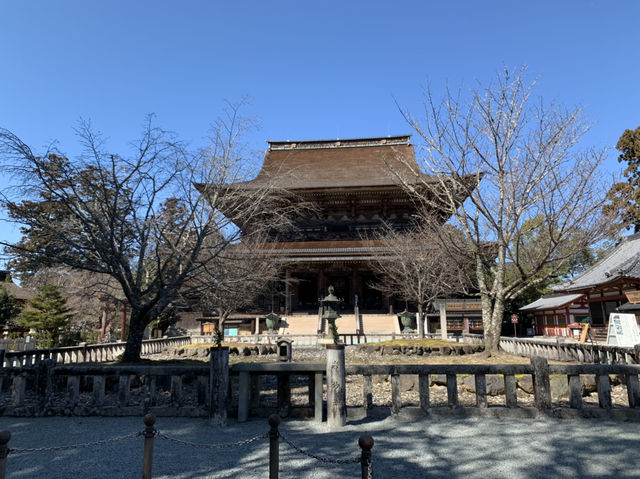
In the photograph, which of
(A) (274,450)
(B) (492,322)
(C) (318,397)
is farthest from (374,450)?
(B) (492,322)

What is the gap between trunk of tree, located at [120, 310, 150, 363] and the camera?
29.1 feet

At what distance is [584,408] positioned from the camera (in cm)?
590

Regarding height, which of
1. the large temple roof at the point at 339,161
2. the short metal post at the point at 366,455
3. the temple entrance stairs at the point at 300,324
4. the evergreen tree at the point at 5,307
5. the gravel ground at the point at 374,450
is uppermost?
the large temple roof at the point at 339,161

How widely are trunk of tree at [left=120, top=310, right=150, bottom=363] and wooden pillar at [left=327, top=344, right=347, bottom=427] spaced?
529cm

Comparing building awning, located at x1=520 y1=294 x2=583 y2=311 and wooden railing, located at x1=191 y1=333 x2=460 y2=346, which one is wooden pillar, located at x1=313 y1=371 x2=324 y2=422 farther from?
building awning, located at x1=520 y1=294 x2=583 y2=311

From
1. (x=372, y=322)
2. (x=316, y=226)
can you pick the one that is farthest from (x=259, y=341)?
(x=316, y=226)

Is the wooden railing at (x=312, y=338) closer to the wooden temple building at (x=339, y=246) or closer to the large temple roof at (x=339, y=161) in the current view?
the wooden temple building at (x=339, y=246)

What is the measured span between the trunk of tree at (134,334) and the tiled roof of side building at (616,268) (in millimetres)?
19384

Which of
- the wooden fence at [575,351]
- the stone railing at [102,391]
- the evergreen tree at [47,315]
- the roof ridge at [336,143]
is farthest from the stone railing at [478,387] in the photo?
the roof ridge at [336,143]

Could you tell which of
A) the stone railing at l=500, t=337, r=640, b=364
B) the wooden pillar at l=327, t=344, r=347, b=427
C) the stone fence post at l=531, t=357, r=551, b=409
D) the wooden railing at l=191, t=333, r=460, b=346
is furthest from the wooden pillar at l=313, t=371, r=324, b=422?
the wooden railing at l=191, t=333, r=460, b=346

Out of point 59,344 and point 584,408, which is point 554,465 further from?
point 59,344

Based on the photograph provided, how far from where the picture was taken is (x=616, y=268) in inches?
740

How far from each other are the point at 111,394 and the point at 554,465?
335 inches

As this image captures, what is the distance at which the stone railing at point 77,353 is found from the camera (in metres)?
9.89
